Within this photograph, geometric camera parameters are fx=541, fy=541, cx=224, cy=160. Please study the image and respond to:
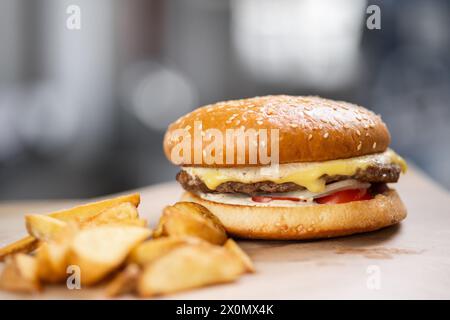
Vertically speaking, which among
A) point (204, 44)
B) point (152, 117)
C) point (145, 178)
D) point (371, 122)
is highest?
point (204, 44)

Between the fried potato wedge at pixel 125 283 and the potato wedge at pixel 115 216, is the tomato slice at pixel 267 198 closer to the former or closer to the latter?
the potato wedge at pixel 115 216

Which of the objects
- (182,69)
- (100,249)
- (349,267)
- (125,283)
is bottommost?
(349,267)

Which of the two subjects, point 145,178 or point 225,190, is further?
point 145,178

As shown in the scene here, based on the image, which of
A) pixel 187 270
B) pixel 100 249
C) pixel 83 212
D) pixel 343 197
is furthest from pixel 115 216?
pixel 343 197

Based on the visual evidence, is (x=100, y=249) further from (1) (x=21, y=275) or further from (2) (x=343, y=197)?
(2) (x=343, y=197)

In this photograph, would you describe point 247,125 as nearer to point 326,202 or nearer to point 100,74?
point 326,202
